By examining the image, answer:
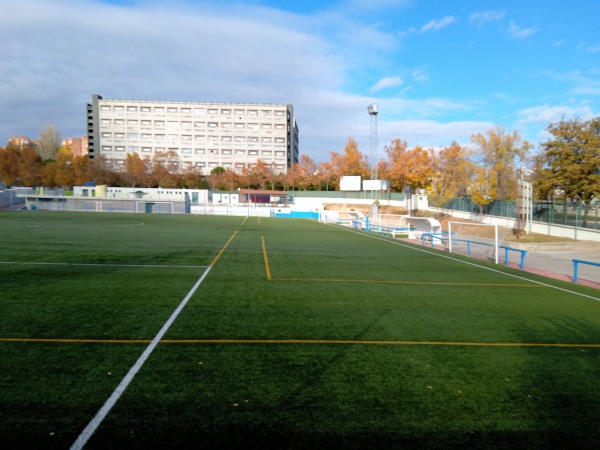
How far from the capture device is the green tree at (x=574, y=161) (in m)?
31.3

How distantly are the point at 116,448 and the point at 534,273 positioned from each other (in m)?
16.4

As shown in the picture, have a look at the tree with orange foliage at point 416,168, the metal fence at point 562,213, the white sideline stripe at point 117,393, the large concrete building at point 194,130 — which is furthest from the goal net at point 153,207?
the white sideline stripe at point 117,393

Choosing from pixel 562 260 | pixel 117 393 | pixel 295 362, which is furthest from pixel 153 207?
pixel 117 393

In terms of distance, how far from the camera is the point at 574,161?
3238 cm

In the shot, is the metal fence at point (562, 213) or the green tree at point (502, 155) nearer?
the metal fence at point (562, 213)

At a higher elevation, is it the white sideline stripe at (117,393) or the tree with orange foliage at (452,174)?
the tree with orange foliage at (452,174)

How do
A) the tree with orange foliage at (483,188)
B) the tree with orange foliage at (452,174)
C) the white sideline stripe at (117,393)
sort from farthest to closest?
1. the tree with orange foliage at (452,174)
2. the tree with orange foliage at (483,188)
3. the white sideline stripe at (117,393)

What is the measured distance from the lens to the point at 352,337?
7398 mm

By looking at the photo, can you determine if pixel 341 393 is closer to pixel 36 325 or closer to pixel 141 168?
pixel 36 325

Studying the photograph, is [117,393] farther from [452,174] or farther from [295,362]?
[452,174]

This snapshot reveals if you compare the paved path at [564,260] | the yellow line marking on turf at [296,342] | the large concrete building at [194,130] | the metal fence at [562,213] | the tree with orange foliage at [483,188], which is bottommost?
the paved path at [564,260]

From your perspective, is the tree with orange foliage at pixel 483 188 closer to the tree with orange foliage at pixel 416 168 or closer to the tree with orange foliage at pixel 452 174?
the tree with orange foliage at pixel 452 174

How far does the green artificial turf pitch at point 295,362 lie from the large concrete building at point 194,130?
4095 inches

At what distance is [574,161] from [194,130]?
3896 inches
